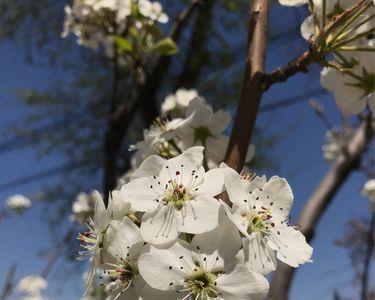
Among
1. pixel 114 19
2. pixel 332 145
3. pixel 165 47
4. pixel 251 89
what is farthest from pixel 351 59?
pixel 332 145

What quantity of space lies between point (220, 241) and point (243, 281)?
0.12 ft

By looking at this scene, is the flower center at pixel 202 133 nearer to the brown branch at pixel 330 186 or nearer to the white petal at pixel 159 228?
the white petal at pixel 159 228

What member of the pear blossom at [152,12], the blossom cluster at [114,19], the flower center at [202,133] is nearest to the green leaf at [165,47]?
the blossom cluster at [114,19]

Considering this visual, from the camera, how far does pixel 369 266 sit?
7.14 feet

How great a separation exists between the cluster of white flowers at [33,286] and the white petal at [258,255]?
9.96 feet

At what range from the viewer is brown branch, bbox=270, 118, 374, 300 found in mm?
1661

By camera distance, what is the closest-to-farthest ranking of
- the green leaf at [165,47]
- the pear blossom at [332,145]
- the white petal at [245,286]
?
1. the white petal at [245,286]
2. the green leaf at [165,47]
3. the pear blossom at [332,145]

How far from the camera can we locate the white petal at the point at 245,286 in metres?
0.42

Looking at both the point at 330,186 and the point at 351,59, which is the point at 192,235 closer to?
the point at 351,59

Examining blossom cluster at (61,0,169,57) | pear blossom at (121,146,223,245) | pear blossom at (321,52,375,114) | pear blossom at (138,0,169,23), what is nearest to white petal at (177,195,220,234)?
pear blossom at (121,146,223,245)

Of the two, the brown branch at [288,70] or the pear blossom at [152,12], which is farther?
the pear blossom at [152,12]

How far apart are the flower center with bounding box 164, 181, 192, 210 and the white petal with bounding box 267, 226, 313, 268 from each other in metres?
0.09

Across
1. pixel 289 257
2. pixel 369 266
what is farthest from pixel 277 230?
pixel 369 266

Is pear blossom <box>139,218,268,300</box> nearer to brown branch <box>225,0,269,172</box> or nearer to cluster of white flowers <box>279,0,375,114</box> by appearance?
brown branch <box>225,0,269,172</box>
